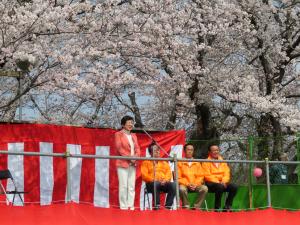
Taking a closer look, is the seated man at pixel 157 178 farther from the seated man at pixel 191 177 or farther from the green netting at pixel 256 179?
the green netting at pixel 256 179

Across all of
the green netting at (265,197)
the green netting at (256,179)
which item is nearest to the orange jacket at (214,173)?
the green netting at (265,197)

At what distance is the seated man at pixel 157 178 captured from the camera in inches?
456

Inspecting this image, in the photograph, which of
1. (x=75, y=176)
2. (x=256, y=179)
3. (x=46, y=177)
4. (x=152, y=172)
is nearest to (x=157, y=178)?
(x=152, y=172)

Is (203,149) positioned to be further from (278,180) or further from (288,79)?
(288,79)

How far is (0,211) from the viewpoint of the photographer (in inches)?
352

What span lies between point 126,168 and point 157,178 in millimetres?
870

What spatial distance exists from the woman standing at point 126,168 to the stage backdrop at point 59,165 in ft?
2.84

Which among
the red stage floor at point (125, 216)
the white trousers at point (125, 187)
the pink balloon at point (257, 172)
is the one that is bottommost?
the red stage floor at point (125, 216)

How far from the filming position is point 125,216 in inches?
393

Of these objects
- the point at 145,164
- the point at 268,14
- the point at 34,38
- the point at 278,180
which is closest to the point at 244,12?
the point at 268,14

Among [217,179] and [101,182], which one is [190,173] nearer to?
[217,179]

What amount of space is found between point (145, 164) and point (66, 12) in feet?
13.5

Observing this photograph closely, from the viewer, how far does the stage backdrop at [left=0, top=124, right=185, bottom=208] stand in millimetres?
12188

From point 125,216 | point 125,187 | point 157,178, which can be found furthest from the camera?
point 157,178
